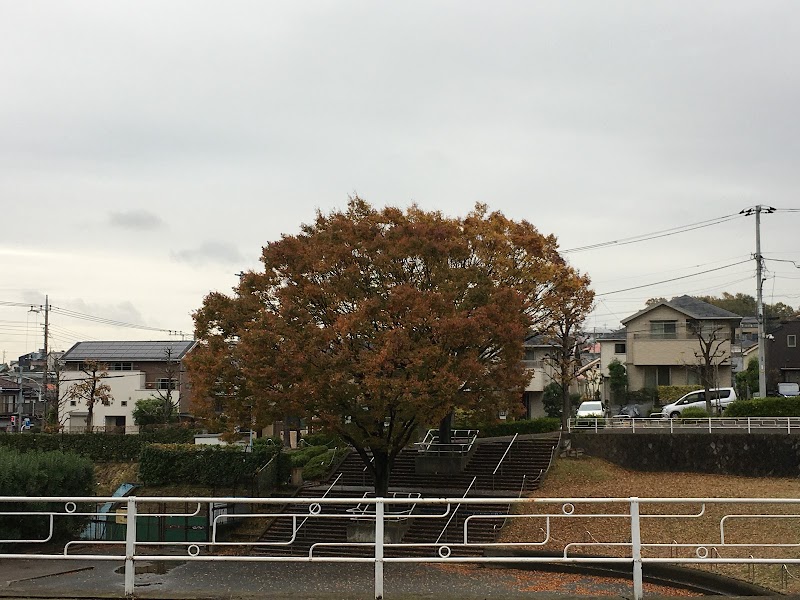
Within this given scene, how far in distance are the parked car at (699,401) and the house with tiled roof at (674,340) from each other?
3672 mm

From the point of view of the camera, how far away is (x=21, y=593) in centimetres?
609

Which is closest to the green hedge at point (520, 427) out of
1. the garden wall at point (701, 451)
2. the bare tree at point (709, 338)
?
the garden wall at point (701, 451)

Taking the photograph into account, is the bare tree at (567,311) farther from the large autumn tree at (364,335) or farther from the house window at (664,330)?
the house window at (664,330)

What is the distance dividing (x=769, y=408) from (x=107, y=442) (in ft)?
97.8

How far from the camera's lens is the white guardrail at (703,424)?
102 ft

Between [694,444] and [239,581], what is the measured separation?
784 inches

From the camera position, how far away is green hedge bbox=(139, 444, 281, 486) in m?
32.1

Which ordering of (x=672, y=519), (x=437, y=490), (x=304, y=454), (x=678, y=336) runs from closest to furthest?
(x=672, y=519)
(x=437, y=490)
(x=304, y=454)
(x=678, y=336)

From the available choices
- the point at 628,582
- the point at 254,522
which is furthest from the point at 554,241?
the point at 628,582

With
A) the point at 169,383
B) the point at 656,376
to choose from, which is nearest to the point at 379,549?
the point at 169,383

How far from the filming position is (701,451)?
30531mm

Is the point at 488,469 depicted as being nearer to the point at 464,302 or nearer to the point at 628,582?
the point at 464,302

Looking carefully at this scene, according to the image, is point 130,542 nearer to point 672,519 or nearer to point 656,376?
point 672,519

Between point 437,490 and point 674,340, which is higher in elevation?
point 674,340
